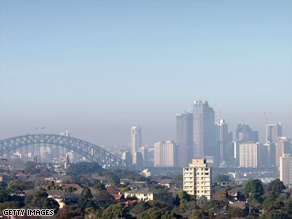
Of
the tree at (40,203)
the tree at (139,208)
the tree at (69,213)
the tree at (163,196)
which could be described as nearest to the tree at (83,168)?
the tree at (163,196)

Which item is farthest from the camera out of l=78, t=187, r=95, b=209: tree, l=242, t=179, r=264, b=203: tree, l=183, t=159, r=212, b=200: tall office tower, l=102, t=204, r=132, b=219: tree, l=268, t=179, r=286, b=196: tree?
l=268, t=179, r=286, b=196: tree

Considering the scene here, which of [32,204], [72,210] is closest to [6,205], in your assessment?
Result: [32,204]

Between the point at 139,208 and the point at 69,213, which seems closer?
the point at 69,213

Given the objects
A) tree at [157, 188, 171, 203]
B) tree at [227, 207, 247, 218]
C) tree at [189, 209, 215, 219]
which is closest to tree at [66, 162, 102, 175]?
tree at [157, 188, 171, 203]

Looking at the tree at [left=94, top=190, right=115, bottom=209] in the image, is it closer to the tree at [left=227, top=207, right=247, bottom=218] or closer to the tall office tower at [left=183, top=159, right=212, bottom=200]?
the tall office tower at [left=183, top=159, right=212, bottom=200]

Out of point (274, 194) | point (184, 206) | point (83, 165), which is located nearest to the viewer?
point (184, 206)

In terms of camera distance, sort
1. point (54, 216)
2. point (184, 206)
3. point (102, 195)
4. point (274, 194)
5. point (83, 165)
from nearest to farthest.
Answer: point (54, 216)
point (184, 206)
point (102, 195)
point (274, 194)
point (83, 165)

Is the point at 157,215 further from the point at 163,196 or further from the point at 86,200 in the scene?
the point at 163,196

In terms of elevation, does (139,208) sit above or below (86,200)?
Answer: below

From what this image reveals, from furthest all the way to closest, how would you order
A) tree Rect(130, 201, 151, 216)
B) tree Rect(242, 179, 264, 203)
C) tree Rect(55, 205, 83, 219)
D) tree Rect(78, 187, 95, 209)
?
tree Rect(242, 179, 264, 203) < tree Rect(78, 187, 95, 209) < tree Rect(130, 201, 151, 216) < tree Rect(55, 205, 83, 219)

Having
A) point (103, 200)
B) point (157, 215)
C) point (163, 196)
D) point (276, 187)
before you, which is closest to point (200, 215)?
point (157, 215)

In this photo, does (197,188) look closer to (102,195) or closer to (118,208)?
(102,195)
